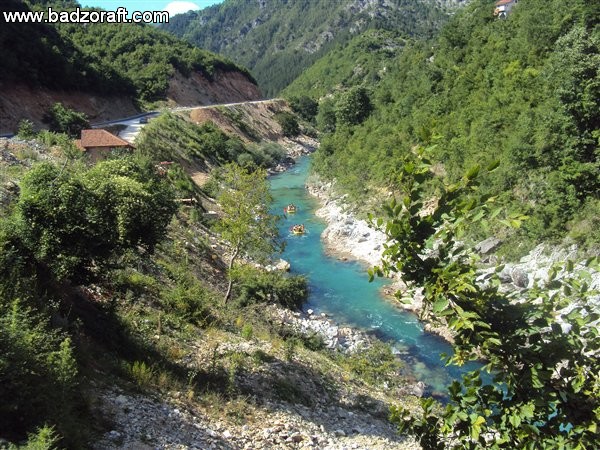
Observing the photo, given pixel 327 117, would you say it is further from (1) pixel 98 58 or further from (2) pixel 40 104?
(2) pixel 40 104

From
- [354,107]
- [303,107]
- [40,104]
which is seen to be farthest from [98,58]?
[303,107]

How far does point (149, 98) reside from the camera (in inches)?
2692

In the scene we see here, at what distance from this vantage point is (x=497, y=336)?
143 inches

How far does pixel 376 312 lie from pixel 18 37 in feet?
132

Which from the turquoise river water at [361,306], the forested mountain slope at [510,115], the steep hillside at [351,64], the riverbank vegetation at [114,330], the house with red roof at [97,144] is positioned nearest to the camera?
the riverbank vegetation at [114,330]

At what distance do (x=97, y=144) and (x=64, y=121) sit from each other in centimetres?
1060

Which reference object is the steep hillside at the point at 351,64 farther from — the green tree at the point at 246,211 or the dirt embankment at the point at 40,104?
the green tree at the point at 246,211

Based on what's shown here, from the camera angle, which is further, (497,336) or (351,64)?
(351,64)

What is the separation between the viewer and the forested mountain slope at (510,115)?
930 inches

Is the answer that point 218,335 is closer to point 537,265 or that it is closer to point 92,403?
point 92,403

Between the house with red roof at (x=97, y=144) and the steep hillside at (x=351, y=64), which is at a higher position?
the steep hillside at (x=351, y=64)

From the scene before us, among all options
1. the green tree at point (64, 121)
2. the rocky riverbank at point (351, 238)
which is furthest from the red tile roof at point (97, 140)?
the rocky riverbank at point (351, 238)

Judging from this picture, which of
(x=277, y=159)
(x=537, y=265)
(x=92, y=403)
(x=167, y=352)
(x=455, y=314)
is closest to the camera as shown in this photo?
(x=455, y=314)

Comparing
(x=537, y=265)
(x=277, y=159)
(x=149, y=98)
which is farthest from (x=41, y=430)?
(x=149, y=98)
